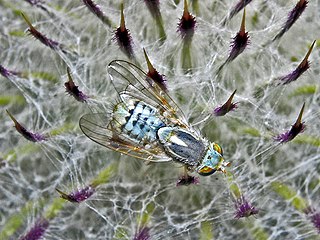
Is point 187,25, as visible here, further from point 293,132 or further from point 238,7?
point 293,132

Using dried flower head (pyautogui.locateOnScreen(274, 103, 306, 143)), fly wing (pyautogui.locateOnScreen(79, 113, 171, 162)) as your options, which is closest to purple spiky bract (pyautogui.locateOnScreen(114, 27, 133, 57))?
fly wing (pyautogui.locateOnScreen(79, 113, 171, 162))

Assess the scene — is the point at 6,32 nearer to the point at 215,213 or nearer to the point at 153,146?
the point at 153,146

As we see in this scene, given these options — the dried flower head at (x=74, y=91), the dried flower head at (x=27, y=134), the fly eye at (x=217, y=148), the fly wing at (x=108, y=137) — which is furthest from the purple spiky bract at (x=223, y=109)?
the dried flower head at (x=27, y=134)

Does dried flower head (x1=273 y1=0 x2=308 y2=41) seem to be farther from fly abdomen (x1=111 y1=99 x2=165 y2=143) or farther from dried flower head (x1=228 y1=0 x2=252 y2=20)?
fly abdomen (x1=111 y1=99 x2=165 y2=143)

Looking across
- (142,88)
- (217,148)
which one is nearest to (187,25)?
(142,88)

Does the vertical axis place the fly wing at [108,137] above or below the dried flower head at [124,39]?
below

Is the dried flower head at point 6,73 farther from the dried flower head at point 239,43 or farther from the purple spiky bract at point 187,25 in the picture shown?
the dried flower head at point 239,43
